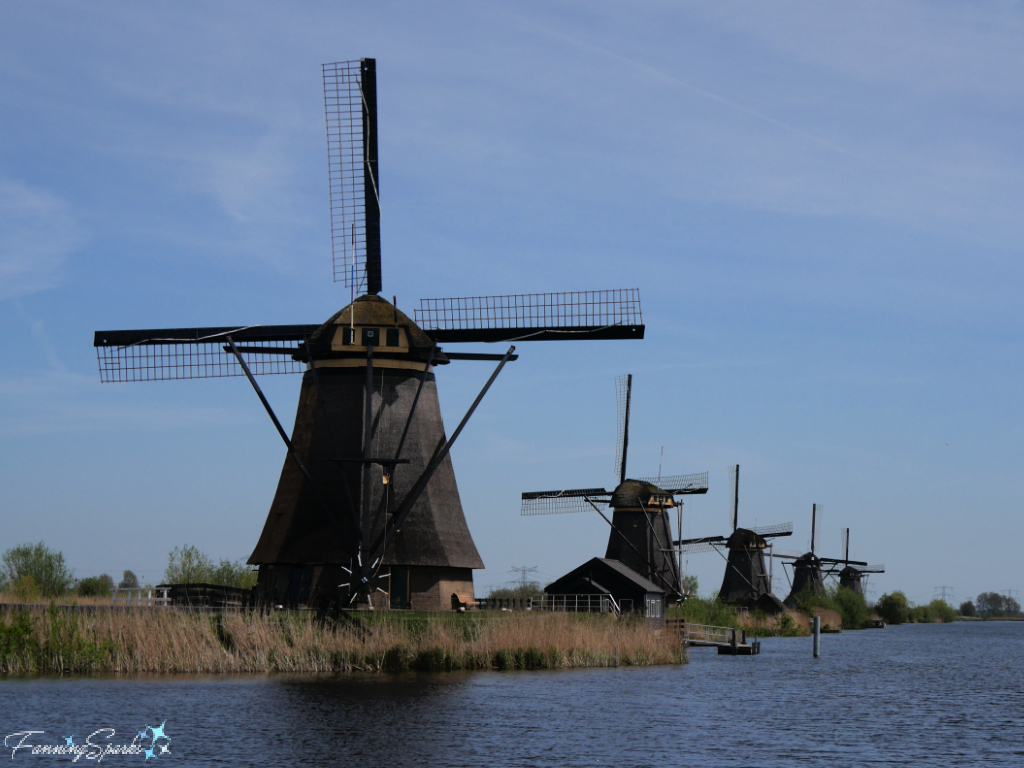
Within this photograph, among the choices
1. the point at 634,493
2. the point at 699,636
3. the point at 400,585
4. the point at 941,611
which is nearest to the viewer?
the point at 400,585

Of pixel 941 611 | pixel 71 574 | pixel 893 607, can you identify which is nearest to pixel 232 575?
pixel 71 574

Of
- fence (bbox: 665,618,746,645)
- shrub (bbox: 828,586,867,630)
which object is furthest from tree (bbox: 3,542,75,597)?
shrub (bbox: 828,586,867,630)

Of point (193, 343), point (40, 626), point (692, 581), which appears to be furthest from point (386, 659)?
point (692, 581)

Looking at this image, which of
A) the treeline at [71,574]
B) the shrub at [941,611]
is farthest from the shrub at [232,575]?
the shrub at [941,611]

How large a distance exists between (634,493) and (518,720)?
33.5 metres

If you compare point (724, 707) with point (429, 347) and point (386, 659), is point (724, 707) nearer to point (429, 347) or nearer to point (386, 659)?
point (386, 659)

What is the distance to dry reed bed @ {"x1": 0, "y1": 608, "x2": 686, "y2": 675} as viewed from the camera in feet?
89.0

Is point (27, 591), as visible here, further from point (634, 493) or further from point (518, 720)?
point (518, 720)

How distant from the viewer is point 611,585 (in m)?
45.2

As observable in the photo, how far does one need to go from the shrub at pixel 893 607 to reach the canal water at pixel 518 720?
8444cm

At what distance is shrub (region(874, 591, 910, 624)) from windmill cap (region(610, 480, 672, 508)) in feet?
215

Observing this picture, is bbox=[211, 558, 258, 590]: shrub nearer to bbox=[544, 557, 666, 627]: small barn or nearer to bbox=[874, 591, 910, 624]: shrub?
bbox=[544, 557, 666, 627]: small barn

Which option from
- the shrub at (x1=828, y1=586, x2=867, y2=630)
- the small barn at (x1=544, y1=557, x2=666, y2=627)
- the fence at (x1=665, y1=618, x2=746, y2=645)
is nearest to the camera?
the fence at (x1=665, y1=618, x2=746, y2=645)

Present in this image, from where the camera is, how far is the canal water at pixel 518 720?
18156 mm
